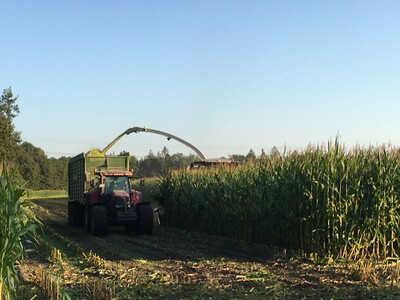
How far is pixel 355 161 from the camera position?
1182 centimetres

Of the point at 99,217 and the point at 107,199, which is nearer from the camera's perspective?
the point at 99,217

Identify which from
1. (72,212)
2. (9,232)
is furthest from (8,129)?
(9,232)

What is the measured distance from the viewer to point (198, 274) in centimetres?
936

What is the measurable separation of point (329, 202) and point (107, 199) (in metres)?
8.41

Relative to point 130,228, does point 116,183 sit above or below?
above

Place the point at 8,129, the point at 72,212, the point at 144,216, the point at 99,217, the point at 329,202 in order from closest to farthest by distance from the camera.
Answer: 1. the point at 329,202
2. the point at 99,217
3. the point at 144,216
4. the point at 72,212
5. the point at 8,129

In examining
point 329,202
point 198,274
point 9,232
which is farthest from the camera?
point 329,202

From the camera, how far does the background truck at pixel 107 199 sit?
15883 mm

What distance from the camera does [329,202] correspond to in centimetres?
1113

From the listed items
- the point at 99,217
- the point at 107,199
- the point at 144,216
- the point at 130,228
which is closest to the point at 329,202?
the point at 144,216

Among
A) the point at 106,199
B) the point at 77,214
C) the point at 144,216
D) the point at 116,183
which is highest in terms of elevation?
the point at 116,183

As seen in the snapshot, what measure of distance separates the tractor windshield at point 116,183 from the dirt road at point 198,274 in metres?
3.06

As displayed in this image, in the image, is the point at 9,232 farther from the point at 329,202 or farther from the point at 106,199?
the point at 106,199

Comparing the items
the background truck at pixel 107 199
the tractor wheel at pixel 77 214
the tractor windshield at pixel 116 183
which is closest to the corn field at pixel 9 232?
the background truck at pixel 107 199
